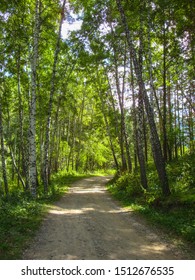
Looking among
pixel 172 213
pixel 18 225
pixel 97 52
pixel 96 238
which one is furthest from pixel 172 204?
pixel 97 52

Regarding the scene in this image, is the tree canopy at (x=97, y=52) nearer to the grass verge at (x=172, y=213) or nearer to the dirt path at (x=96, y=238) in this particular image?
the grass verge at (x=172, y=213)

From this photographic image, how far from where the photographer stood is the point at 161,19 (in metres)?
17.8

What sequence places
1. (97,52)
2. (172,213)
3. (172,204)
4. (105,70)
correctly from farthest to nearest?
(105,70) → (97,52) → (172,204) → (172,213)

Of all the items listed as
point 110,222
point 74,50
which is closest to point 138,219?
point 110,222

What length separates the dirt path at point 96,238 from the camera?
7.62m

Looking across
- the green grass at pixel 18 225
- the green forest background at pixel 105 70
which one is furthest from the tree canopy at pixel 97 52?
the green grass at pixel 18 225

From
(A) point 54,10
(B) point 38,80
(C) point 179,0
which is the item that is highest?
(A) point 54,10

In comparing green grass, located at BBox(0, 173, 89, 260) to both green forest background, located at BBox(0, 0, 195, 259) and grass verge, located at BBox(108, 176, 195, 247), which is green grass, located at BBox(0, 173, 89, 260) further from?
grass verge, located at BBox(108, 176, 195, 247)

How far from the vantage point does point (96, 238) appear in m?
9.22

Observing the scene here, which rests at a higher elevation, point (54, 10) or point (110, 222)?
point (54, 10)

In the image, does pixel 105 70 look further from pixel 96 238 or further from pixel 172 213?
pixel 96 238

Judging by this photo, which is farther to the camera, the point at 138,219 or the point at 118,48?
the point at 118,48
